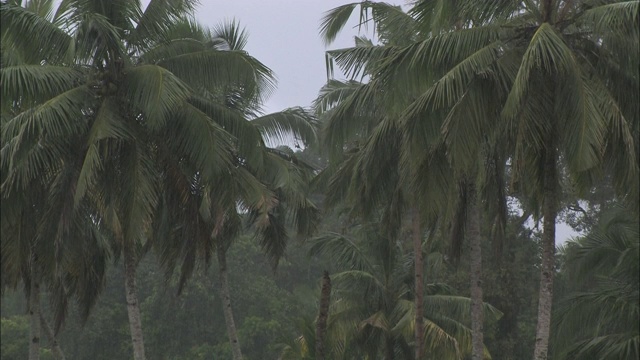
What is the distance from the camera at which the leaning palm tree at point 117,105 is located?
14.1 m

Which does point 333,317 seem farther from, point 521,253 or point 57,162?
point 57,162

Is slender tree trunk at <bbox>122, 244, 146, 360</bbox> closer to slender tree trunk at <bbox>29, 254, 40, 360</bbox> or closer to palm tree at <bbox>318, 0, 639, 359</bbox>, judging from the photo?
slender tree trunk at <bbox>29, 254, 40, 360</bbox>

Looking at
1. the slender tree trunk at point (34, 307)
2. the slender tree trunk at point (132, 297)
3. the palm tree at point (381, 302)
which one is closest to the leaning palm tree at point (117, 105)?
the slender tree trunk at point (132, 297)

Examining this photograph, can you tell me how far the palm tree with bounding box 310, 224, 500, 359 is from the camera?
2359 cm

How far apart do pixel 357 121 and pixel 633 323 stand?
584 centimetres

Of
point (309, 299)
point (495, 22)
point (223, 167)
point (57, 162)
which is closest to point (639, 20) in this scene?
point (495, 22)

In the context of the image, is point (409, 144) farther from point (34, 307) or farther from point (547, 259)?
point (34, 307)

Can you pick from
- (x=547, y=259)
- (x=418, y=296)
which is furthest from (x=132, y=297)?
(x=418, y=296)

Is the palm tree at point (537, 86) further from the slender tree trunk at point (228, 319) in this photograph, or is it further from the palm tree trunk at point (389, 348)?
the palm tree trunk at point (389, 348)

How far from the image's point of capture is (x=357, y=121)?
17.9m

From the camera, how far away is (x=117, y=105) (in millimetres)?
15180

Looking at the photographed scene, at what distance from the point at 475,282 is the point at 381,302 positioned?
5962 mm

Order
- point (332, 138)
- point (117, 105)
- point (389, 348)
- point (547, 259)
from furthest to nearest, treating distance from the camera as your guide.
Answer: point (389, 348)
point (332, 138)
point (117, 105)
point (547, 259)

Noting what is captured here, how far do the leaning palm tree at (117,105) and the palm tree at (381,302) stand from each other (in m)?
8.48
